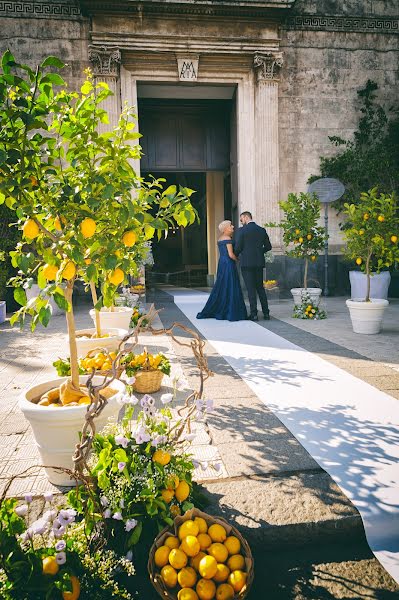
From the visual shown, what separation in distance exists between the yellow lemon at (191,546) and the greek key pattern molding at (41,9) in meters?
12.6

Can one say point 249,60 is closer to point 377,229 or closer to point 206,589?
point 377,229

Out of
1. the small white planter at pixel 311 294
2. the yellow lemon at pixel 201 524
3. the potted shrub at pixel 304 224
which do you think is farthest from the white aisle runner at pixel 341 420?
the potted shrub at pixel 304 224

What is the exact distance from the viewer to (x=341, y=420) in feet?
11.3

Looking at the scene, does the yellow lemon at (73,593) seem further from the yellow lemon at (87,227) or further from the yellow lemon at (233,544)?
the yellow lemon at (87,227)

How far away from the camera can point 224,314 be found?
8.77 meters

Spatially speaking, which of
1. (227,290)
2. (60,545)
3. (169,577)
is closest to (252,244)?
(227,290)

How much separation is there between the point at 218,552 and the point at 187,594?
20 centimetres

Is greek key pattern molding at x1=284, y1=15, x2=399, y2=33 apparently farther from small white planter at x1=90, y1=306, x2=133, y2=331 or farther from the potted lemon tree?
the potted lemon tree

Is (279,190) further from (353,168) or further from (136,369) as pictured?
(136,369)

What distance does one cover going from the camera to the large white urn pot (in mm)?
2477

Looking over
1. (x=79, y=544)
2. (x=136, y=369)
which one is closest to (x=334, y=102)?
(x=136, y=369)

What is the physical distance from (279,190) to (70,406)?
10559 millimetres

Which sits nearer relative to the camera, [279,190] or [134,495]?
[134,495]

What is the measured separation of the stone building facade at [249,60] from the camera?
10773 mm
